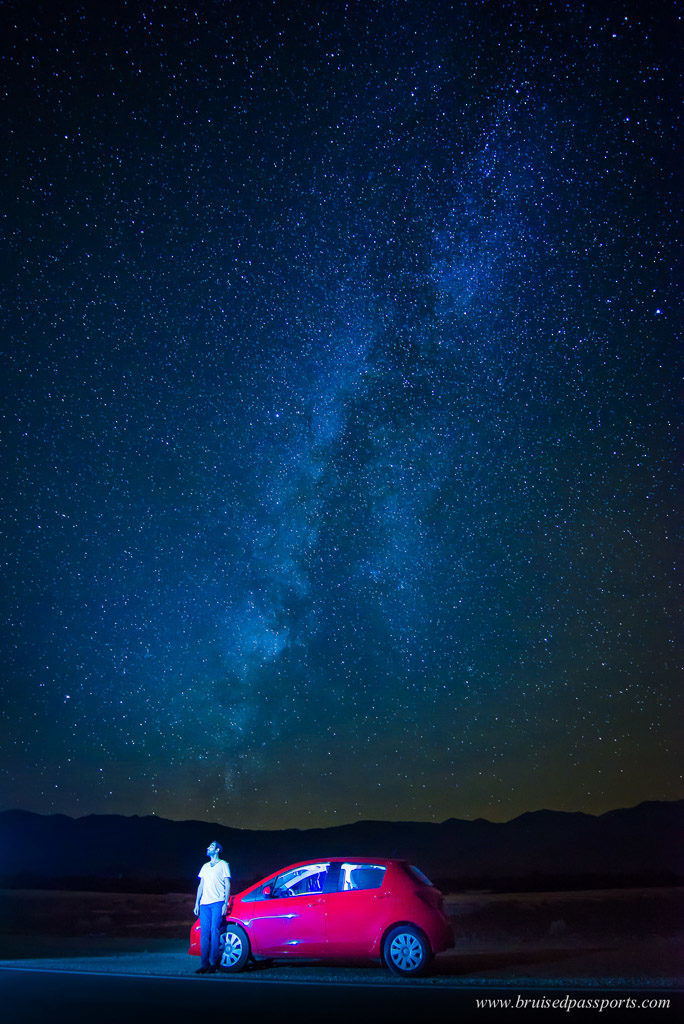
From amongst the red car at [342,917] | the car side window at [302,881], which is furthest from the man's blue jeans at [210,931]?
the car side window at [302,881]

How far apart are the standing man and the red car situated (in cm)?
44

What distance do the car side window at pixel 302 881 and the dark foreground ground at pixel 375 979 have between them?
971 millimetres

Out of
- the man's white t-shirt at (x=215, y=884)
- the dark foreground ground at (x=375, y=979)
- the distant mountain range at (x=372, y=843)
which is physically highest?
the distant mountain range at (x=372, y=843)

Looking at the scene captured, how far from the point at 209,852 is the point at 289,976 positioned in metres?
1.89

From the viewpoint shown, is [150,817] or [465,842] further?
[150,817]

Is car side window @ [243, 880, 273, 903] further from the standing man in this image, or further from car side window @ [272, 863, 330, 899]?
the standing man

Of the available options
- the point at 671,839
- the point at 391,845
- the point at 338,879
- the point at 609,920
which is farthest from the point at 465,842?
the point at 338,879

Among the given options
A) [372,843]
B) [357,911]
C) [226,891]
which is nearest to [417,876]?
[357,911]

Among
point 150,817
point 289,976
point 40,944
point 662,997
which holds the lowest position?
point 662,997

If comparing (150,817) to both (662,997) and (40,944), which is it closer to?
(40,944)

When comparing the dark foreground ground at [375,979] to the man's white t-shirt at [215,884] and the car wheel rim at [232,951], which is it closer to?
the car wheel rim at [232,951]

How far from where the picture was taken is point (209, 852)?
11016 mm

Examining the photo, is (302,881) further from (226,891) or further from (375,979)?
(375,979)

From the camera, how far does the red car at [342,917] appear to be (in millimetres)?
10789
